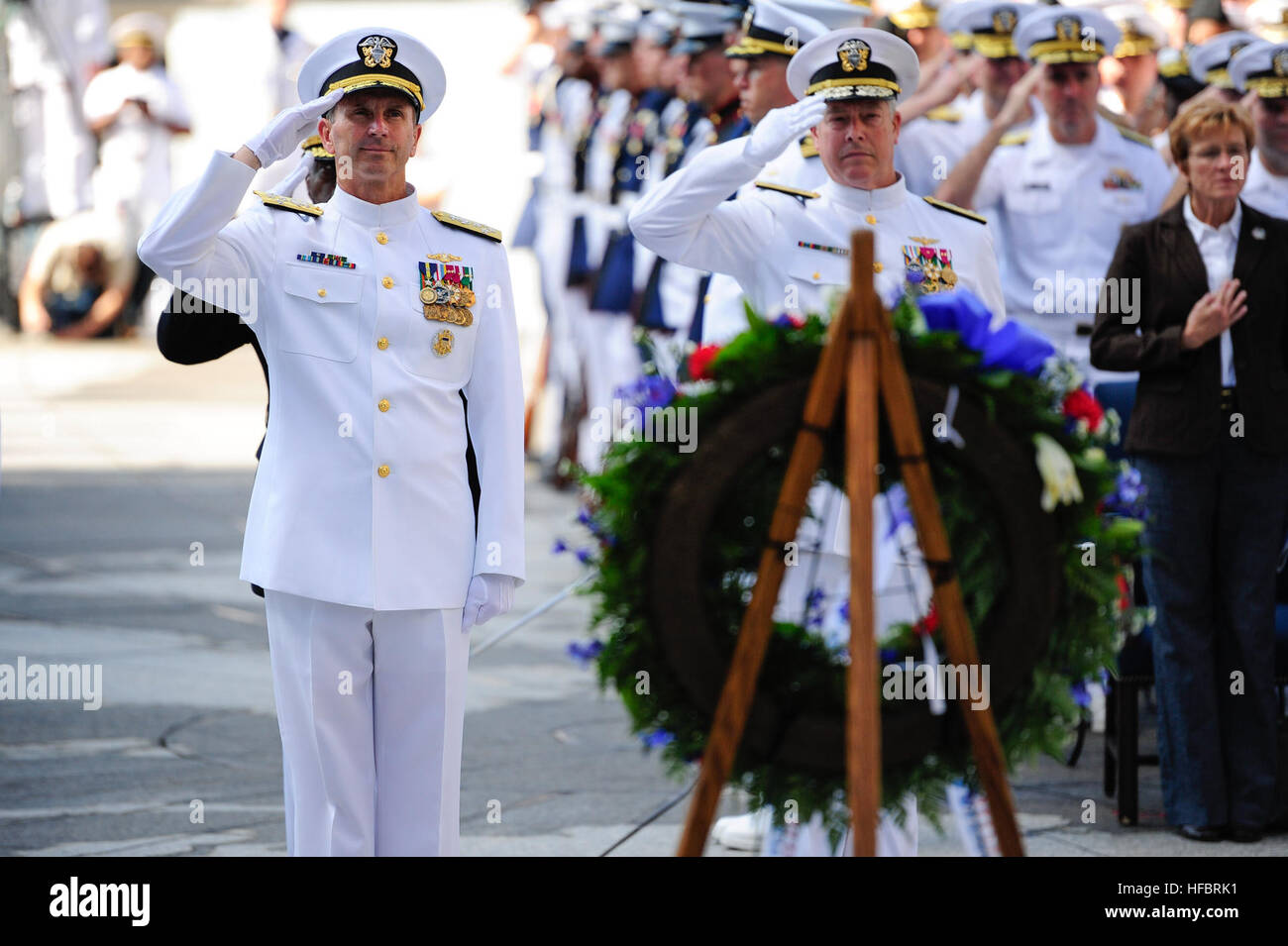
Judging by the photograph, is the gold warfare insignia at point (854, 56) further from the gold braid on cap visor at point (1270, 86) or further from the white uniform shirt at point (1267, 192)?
the white uniform shirt at point (1267, 192)

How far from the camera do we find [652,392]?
398 centimetres

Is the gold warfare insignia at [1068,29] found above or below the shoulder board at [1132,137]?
above

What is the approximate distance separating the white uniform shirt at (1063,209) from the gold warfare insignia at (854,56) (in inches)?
119

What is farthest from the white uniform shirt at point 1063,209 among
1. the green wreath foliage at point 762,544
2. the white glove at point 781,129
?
the green wreath foliage at point 762,544

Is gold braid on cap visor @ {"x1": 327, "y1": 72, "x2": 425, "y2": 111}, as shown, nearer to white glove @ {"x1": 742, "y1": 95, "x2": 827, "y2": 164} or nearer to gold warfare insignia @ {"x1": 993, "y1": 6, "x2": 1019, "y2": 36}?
white glove @ {"x1": 742, "y1": 95, "x2": 827, "y2": 164}

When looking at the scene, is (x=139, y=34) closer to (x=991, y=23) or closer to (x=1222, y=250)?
(x=991, y=23)

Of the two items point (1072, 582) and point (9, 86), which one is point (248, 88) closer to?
point (9, 86)

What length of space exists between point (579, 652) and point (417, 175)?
12971mm

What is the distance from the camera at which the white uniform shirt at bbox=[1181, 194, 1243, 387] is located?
6430mm

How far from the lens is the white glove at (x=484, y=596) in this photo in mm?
4574

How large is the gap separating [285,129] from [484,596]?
1.11 metres

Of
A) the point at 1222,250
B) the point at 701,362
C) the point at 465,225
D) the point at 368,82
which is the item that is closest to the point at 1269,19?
the point at 1222,250

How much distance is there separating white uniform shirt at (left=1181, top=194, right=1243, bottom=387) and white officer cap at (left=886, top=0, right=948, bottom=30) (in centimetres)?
357
